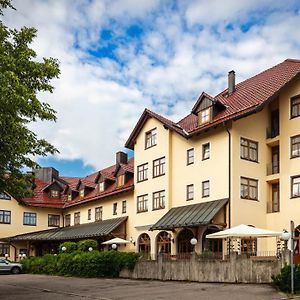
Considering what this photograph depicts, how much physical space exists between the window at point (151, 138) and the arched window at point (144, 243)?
672 cm

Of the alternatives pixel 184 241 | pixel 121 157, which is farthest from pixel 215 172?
pixel 121 157

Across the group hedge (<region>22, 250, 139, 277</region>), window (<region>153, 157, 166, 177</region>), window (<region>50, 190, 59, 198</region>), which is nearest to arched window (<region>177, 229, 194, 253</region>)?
hedge (<region>22, 250, 139, 277</region>)

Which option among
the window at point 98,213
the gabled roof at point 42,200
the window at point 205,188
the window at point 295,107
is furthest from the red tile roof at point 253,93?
the gabled roof at point 42,200

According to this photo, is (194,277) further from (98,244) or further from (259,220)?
(98,244)

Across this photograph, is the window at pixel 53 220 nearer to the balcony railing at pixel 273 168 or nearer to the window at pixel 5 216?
the window at pixel 5 216

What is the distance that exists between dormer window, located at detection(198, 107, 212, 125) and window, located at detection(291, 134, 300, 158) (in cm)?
547

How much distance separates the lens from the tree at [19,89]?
1319cm

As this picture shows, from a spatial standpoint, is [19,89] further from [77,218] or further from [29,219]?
[29,219]

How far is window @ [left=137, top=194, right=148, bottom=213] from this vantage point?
129 feet

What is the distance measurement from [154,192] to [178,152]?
3.75 m

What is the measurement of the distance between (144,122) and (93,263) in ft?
40.8

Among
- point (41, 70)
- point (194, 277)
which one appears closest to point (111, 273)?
point (194, 277)

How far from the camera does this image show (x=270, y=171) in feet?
109

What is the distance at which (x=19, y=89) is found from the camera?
1331 centimetres
